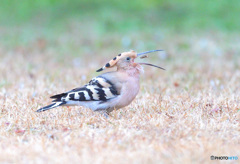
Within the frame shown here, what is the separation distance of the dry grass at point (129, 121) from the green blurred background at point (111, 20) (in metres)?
2.81

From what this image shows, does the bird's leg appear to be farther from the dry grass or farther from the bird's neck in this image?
the bird's neck

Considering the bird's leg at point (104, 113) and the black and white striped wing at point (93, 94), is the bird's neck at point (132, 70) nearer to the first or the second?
the black and white striped wing at point (93, 94)

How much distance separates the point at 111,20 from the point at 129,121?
8.12m

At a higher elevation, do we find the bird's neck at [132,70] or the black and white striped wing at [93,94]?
the bird's neck at [132,70]

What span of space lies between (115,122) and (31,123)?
82 cm

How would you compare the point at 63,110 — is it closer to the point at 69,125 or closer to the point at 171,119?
the point at 69,125

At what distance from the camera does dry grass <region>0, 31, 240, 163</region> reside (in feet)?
11.5

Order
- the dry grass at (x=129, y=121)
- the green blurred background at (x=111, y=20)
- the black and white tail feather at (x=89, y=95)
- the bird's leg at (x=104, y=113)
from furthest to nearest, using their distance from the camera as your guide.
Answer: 1. the green blurred background at (x=111, y=20)
2. the bird's leg at (x=104, y=113)
3. the black and white tail feather at (x=89, y=95)
4. the dry grass at (x=129, y=121)

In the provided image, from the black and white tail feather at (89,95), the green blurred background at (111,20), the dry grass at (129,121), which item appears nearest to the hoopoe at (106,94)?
the black and white tail feather at (89,95)

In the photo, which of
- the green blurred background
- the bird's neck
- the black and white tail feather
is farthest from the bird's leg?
the green blurred background

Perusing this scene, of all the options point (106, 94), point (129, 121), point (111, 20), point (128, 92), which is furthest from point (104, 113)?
point (111, 20)

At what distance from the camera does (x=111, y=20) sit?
40.4 ft

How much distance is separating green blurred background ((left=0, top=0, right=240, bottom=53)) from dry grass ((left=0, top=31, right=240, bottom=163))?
281 cm

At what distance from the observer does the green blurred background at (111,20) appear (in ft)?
36.8
